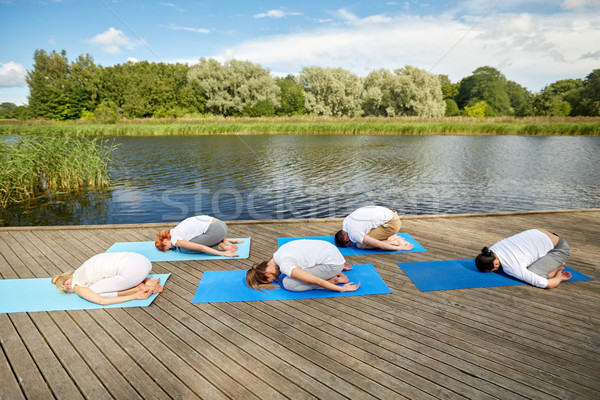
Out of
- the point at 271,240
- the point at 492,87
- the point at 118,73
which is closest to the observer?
the point at 271,240

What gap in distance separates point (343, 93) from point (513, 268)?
38.8 m

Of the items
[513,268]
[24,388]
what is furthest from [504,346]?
[24,388]

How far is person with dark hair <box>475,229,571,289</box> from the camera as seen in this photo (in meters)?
3.02

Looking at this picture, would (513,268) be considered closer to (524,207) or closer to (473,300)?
(473,300)

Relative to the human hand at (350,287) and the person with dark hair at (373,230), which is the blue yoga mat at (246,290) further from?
the person with dark hair at (373,230)

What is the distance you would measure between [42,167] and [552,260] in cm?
1066

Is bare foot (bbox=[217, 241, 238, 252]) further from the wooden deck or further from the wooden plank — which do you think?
the wooden plank

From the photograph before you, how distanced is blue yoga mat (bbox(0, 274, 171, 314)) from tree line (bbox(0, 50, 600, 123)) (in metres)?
33.1

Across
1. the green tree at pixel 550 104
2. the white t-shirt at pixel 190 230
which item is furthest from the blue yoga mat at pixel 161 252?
the green tree at pixel 550 104

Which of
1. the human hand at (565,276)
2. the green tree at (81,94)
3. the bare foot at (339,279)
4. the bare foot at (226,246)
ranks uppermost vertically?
the green tree at (81,94)

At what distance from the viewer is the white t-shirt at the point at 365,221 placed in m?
3.81

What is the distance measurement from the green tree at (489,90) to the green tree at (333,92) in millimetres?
27031

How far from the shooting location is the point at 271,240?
4.34 meters

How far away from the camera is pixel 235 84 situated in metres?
36.7
